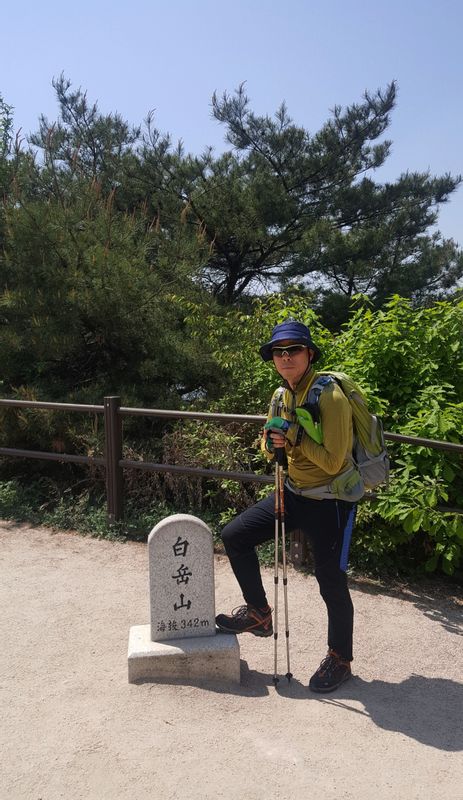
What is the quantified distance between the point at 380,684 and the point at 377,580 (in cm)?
145

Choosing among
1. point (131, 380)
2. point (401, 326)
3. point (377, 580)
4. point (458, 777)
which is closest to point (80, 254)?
point (131, 380)

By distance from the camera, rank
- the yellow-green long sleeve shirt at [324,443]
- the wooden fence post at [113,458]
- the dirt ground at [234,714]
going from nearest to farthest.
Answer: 1. the dirt ground at [234,714]
2. the yellow-green long sleeve shirt at [324,443]
3. the wooden fence post at [113,458]

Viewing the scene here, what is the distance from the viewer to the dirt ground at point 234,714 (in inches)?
101

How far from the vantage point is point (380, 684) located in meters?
3.32

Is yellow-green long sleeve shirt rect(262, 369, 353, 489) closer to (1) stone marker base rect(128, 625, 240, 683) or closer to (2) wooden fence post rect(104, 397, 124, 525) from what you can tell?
(1) stone marker base rect(128, 625, 240, 683)

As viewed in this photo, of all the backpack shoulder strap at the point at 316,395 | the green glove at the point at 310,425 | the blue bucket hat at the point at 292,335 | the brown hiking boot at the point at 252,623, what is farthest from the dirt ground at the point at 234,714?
the blue bucket hat at the point at 292,335

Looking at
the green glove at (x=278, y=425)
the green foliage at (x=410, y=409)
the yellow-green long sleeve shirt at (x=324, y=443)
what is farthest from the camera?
the green foliage at (x=410, y=409)

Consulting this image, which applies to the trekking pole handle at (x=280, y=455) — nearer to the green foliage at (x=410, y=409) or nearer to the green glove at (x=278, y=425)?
the green glove at (x=278, y=425)

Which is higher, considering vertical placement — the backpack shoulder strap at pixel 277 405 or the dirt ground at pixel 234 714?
the backpack shoulder strap at pixel 277 405

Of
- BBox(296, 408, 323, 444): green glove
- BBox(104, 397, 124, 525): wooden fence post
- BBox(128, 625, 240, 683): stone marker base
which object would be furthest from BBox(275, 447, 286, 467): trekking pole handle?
BBox(104, 397, 124, 525): wooden fence post

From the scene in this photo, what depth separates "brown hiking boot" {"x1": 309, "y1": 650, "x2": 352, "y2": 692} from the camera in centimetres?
319

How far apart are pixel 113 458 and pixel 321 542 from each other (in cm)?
296

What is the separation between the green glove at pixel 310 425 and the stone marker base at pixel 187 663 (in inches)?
44.6

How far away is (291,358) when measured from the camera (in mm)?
3146
